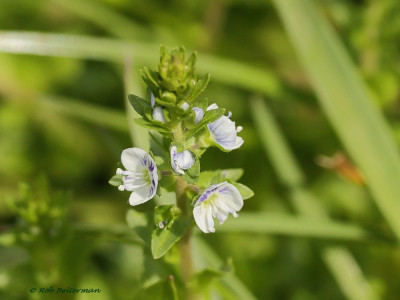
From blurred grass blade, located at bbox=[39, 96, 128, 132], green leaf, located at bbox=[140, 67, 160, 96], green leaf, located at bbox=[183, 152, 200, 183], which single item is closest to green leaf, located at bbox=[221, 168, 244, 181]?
green leaf, located at bbox=[183, 152, 200, 183]

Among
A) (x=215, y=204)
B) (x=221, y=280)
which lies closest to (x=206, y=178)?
(x=215, y=204)

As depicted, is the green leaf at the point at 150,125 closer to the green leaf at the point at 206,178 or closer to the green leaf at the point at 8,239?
the green leaf at the point at 206,178

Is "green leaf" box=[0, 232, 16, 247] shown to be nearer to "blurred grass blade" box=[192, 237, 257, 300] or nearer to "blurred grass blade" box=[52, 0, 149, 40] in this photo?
"blurred grass blade" box=[192, 237, 257, 300]

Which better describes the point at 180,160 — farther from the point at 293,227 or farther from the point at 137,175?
the point at 293,227

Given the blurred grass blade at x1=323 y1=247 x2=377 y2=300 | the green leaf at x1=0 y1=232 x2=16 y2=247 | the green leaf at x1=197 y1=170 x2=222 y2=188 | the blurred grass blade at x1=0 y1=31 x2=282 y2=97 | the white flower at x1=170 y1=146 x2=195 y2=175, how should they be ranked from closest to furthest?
the white flower at x1=170 y1=146 x2=195 y2=175
the green leaf at x1=197 y1=170 x2=222 y2=188
the green leaf at x1=0 y1=232 x2=16 y2=247
the blurred grass blade at x1=323 y1=247 x2=377 y2=300
the blurred grass blade at x1=0 y1=31 x2=282 y2=97

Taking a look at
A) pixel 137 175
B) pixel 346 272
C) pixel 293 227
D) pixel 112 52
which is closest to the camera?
pixel 137 175

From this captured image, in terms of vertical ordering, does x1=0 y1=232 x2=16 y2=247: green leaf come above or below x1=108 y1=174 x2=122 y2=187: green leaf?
above

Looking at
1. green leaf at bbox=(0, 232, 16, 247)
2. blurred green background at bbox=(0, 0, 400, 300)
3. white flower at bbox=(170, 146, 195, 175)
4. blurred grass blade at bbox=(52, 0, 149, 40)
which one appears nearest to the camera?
white flower at bbox=(170, 146, 195, 175)

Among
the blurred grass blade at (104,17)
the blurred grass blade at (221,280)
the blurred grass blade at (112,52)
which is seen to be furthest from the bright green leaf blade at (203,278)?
the blurred grass blade at (104,17)
